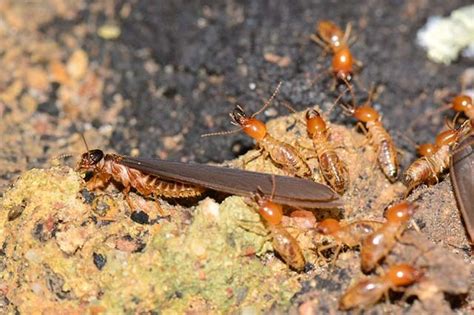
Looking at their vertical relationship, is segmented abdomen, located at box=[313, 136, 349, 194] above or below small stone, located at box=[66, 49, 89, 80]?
below

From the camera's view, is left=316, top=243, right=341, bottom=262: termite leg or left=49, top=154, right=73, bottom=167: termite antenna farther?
left=49, top=154, right=73, bottom=167: termite antenna

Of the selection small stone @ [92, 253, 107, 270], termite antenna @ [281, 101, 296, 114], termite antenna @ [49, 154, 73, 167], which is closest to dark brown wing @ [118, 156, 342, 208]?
small stone @ [92, 253, 107, 270]

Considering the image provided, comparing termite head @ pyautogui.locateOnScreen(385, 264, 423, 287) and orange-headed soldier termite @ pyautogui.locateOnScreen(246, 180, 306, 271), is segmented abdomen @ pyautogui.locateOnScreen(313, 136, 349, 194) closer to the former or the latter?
orange-headed soldier termite @ pyautogui.locateOnScreen(246, 180, 306, 271)

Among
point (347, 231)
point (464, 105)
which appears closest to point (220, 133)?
point (347, 231)

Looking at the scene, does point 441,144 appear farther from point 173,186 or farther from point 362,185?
point 173,186

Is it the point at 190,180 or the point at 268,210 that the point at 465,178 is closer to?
the point at 268,210

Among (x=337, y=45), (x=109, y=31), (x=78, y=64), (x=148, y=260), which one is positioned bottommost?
(x=148, y=260)

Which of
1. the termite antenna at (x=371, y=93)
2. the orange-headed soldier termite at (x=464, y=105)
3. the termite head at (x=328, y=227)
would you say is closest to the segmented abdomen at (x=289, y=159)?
the termite head at (x=328, y=227)
